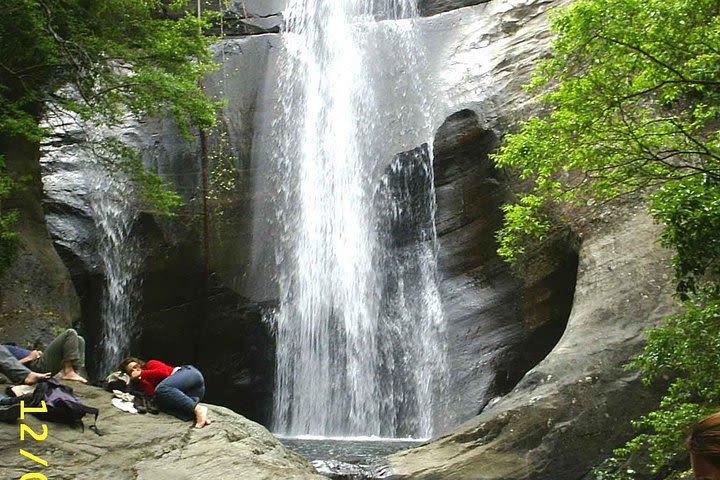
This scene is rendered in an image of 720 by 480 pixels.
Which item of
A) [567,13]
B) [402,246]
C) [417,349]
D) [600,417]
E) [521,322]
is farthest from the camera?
[402,246]

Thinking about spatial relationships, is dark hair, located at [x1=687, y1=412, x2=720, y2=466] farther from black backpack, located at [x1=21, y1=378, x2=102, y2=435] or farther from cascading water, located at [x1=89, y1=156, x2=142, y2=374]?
cascading water, located at [x1=89, y1=156, x2=142, y2=374]

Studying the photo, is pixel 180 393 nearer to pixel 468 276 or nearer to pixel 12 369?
pixel 12 369

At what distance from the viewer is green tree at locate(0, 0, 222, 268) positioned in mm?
10578

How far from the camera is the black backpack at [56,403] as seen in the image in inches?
255

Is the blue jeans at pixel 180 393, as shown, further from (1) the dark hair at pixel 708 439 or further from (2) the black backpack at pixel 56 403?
(1) the dark hair at pixel 708 439

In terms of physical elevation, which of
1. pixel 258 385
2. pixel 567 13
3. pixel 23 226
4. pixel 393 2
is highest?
pixel 393 2

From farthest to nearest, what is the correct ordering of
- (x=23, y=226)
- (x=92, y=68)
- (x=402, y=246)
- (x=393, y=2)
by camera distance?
1. (x=393, y=2)
2. (x=402, y=246)
3. (x=23, y=226)
4. (x=92, y=68)

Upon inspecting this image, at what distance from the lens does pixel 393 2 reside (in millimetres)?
22016

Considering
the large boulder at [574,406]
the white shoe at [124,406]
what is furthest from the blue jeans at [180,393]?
the large boulder at [574,406]

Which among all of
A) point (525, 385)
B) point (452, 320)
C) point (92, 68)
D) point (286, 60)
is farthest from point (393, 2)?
point (525, 385)

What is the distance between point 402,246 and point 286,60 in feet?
23.8

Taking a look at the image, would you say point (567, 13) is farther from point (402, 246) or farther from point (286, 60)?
point (286, 60)

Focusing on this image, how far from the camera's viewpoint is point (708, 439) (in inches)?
65.1
